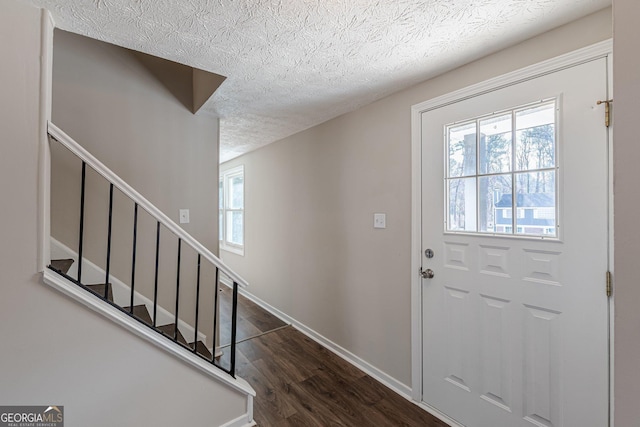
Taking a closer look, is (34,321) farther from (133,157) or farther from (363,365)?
(363,365)

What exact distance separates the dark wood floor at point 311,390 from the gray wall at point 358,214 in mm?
174

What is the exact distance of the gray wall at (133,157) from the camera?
195 centimetres

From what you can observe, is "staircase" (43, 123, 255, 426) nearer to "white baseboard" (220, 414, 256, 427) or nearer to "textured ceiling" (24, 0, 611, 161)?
"white baseboard" (220, 414, 256, 427)

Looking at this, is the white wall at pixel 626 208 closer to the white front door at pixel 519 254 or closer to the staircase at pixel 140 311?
the white front door at pixel 519 254

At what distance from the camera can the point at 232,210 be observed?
480 centimetres

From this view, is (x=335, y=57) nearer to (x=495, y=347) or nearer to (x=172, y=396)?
(x=495, y=347)

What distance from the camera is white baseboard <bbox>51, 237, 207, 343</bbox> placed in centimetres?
194

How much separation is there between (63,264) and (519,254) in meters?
2.70

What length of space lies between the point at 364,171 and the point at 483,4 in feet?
4.20

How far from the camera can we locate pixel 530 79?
53.9 inches

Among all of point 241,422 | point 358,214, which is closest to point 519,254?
Answer: point 358,214

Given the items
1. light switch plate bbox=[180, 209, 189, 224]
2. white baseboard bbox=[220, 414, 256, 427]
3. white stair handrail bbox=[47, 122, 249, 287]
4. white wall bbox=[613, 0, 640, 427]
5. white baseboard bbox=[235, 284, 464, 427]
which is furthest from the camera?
light switch plate bbox=[180, 209, 189, 224]

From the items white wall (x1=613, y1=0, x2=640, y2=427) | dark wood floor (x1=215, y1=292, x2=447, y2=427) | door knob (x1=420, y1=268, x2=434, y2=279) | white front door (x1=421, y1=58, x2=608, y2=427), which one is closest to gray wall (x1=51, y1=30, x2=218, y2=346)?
dark wood floor (x1=215, y1=292, x2=447, y2=427)

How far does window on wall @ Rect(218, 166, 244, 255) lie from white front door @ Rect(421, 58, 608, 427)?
332 centimetres
